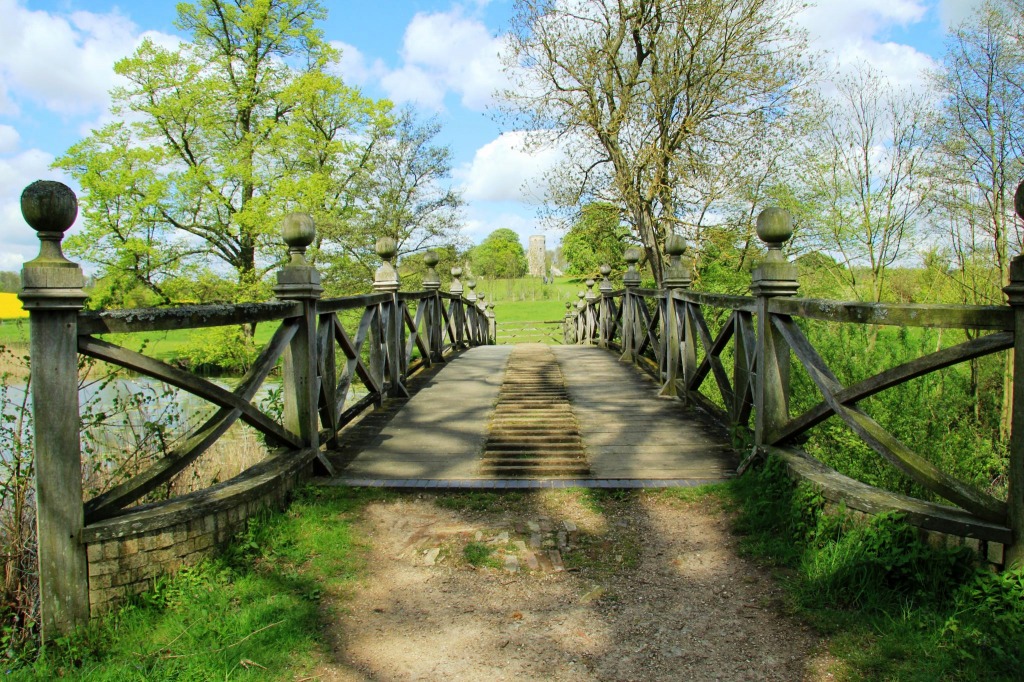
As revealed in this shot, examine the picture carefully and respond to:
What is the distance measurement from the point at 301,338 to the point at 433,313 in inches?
187

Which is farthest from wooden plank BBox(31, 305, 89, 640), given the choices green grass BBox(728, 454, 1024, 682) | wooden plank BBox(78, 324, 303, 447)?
green grass BBox(728, 454, 1024, 682)

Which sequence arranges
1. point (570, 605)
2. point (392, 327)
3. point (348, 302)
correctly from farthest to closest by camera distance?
1. point (392, 327)
2. point (348, 302)
3. point (570, 605)

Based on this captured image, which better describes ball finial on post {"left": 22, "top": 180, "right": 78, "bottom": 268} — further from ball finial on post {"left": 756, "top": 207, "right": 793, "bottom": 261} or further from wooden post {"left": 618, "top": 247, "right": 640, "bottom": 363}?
wooden post {"left": 618, "top": 247, "right": 640, "bottom": 363}

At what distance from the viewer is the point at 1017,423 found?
2451 millimetres

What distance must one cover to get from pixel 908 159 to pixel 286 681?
1355cm

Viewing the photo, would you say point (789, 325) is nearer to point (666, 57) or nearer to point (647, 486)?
point (647, 486)

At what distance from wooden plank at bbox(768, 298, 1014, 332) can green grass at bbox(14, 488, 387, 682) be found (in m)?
2.79

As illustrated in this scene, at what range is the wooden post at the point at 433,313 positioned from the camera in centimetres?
887

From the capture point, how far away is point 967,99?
33.3ft

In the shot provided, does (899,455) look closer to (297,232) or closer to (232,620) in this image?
(232,620)

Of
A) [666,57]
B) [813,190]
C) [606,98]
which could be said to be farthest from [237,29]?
[813,190]

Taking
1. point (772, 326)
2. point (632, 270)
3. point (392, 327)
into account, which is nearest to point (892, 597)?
point (772, 326)

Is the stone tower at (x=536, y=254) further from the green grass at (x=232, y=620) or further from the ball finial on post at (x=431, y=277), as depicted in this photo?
the green grass at (x=232, y=620)

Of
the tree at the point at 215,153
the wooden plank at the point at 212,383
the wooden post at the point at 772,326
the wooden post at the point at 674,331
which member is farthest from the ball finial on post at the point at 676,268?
the tree at the point at 215,153
